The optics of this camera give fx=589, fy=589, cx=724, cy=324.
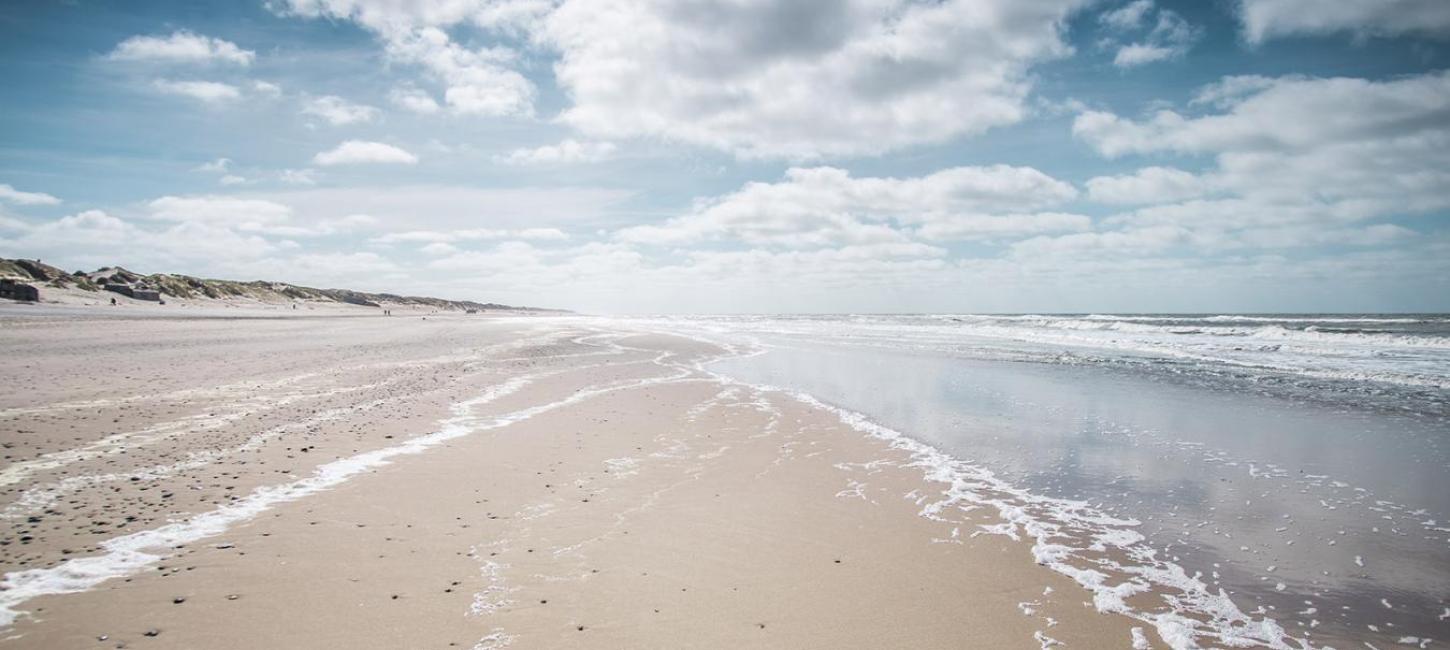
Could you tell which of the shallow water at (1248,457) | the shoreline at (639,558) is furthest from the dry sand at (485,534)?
the shallow water at (1248,457)

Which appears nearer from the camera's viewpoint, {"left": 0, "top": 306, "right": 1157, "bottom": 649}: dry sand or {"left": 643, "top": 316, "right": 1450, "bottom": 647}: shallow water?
{"left": 0, "top": 306, "right": 1157, "bottom": 649}: dry sand

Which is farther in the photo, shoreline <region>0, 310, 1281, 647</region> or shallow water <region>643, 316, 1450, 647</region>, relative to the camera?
shallow water <region>643, 316, 1450, 647</region>

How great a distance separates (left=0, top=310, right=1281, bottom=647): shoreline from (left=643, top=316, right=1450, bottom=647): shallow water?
1.53m

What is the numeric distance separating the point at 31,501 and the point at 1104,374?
2170 centimetres

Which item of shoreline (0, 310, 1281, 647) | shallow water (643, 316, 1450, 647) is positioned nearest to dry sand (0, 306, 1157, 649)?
shoreline (0, 310, 1281, 647)

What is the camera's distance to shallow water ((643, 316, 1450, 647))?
4.48 m

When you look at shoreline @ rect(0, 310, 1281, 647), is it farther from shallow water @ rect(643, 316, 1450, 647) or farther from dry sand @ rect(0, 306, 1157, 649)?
shallow water @ rect(643, 316, 1450, 647)

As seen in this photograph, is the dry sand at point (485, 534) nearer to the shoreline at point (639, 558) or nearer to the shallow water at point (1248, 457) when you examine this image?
the shoreline at point (639, 558)

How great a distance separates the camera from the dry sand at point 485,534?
3771 millimetres

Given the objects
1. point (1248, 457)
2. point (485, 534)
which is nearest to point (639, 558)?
point (485, 534)

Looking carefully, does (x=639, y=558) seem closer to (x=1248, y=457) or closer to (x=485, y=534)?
(x=485, y=534)

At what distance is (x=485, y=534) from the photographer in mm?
5211

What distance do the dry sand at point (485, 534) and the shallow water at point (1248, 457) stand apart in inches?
60.8

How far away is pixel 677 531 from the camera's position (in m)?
5.47
